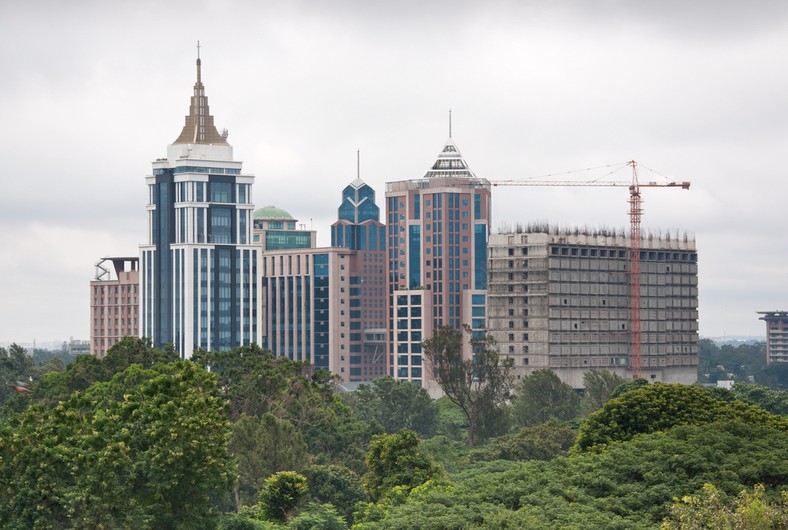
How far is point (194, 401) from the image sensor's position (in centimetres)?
7638

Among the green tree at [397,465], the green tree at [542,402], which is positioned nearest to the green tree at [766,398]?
the green tree at [542,402]

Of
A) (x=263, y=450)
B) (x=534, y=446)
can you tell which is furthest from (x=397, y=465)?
(x=534, y=446)

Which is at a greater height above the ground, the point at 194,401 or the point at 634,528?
the point at 194,401

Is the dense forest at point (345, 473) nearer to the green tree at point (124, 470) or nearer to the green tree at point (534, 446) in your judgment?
the green tree at point (124, 470)

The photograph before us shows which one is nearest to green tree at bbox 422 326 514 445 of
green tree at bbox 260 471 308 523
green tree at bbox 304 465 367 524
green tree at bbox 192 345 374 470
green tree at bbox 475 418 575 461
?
green tree at bbox 475 418 575 461

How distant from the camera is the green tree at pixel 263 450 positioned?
4075 inches

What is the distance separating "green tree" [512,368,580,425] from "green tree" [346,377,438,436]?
404 inches

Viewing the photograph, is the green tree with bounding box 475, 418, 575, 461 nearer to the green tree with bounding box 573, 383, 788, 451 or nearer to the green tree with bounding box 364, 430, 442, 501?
the green tree with bounding box 573, 383, 788, 451

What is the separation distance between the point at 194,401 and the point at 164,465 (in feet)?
12.9

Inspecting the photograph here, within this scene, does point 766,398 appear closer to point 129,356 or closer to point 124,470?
point 129,356

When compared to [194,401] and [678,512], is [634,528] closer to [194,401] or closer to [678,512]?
[678,512]

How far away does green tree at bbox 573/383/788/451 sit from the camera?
95312 millimetres

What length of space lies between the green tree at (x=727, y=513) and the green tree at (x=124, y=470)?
22.3 m

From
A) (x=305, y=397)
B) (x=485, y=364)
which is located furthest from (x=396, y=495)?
(x=485, y=364)
